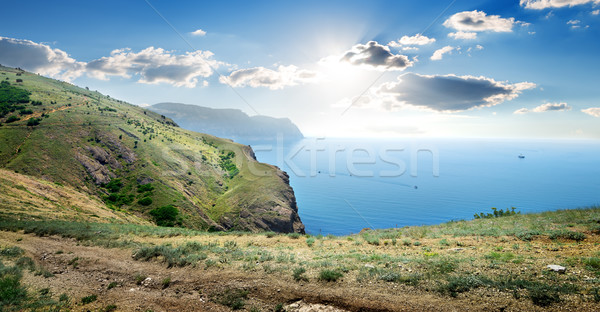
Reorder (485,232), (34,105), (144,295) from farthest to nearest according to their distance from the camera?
(34,105)
(485,232)
(144,295)

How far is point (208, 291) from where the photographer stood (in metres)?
10.0

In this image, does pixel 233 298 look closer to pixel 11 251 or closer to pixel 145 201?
pixel 11 251

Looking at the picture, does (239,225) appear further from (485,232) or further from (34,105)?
(34,105)

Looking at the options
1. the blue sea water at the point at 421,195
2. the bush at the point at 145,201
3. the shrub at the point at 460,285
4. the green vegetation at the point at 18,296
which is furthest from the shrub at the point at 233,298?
the blue sea water at the point at 421,195

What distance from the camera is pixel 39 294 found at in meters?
10.1

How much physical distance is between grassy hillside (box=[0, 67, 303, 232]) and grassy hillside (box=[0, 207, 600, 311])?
33.8 m

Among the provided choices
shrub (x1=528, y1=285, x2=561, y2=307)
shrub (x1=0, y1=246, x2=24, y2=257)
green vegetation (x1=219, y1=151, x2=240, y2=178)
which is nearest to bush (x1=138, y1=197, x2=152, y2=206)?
green vegetation (x1=219, y1=151, x2=240, y2=178)

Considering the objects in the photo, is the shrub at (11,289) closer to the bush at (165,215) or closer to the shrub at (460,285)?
the shrub at (460,285)

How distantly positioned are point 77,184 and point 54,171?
4205 mm

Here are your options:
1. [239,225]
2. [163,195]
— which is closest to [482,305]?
[239,225]

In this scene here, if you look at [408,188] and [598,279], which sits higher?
[598,279]

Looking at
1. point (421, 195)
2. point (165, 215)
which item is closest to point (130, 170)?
point (165, 215)

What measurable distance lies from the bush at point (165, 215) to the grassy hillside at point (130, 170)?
18cm

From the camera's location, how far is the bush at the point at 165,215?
151 feet
